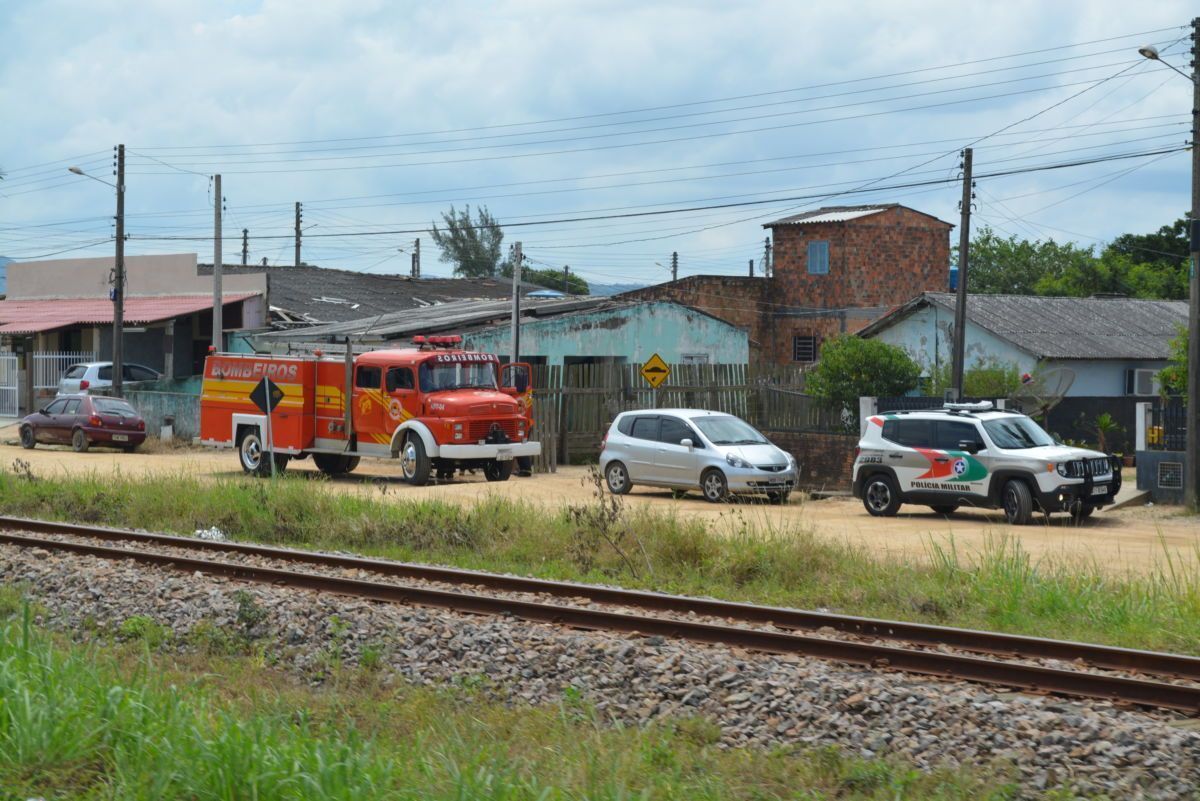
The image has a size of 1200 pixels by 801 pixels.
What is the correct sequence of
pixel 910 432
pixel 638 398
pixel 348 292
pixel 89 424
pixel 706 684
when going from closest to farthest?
1. pixel 706 684
2. pixel 910 432
3. pixel 638 398
4. pixel 89 424
5. pixel 348 292

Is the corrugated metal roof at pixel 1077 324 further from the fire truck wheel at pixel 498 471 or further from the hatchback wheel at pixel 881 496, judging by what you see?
the hatchback wheel at pixel 881 496

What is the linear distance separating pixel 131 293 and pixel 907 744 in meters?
44.8

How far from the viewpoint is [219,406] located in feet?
93.3

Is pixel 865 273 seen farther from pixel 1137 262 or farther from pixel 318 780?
pixel 318 780

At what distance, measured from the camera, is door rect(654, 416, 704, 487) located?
2336 centimetres

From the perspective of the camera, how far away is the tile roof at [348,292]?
46.0 m

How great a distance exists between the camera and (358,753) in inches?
251

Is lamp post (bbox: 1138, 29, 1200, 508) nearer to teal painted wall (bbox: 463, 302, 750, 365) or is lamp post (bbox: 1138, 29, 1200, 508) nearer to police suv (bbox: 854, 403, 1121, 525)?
police suv (bbox: 854, 403, 1121, 525)

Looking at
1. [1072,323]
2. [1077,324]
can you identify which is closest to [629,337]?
[1072,323]

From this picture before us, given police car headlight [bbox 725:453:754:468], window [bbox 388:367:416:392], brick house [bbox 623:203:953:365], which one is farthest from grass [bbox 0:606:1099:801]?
brick house [bbox 623:203:953:365]

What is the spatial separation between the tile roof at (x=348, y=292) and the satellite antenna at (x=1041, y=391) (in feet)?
71.0

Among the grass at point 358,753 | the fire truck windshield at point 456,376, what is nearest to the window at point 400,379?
the fire truck windshield at point 456,376

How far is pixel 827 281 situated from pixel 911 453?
1241 inches

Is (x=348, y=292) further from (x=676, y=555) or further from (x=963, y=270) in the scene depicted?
(x=676, y=555)
